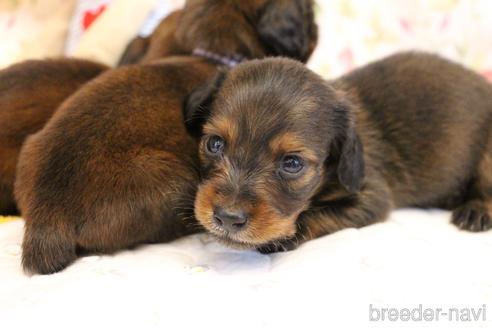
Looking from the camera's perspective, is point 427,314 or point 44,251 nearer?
point 427,314

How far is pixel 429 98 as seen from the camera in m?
2.91

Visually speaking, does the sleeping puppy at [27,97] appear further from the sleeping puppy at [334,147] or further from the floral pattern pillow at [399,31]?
the floral pattern pillow at [399,31]

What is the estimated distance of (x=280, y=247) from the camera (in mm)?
2334

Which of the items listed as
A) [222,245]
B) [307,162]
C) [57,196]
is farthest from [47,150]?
[307,162]

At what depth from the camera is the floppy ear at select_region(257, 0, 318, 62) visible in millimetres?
3131

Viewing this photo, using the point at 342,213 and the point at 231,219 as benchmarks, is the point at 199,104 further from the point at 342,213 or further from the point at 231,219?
the point at 342,213

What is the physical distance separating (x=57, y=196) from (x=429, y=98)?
1893 mm

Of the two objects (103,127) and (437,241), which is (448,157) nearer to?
(437,241)

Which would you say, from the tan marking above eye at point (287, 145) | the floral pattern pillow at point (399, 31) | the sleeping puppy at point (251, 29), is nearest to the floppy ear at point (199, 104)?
the tan marking above eye at point (287, 145)

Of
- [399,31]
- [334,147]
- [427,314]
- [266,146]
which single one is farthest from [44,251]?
[399,31]

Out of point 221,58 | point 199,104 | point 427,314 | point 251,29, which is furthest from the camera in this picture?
point 251,29

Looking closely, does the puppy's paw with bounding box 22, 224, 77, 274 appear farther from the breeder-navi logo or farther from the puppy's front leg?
the breeder-navi logo

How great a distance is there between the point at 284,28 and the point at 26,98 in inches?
55.5

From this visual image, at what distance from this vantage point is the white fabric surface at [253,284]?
5.70 feet
